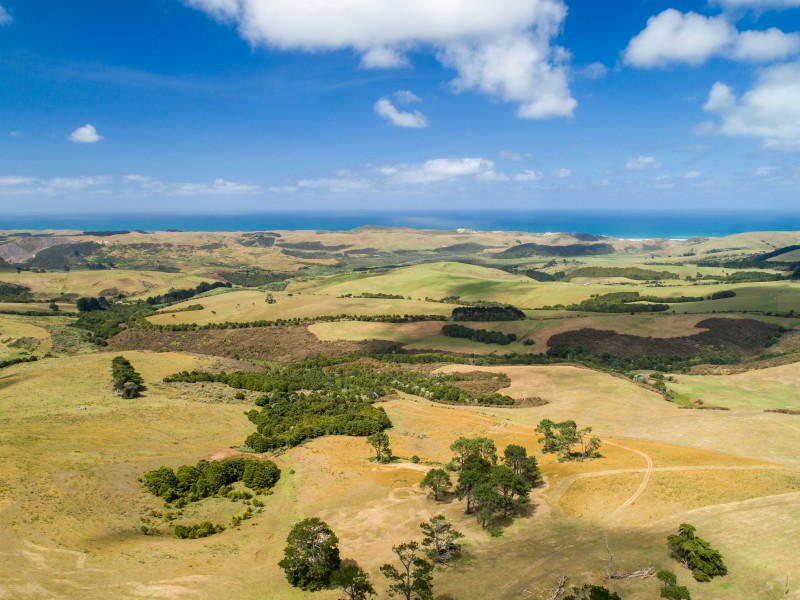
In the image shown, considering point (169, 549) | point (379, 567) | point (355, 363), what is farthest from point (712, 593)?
point (355, 363)

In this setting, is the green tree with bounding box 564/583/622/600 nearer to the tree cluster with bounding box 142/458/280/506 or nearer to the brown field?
the brown field

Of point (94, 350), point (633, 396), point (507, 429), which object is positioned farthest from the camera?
point (94, 350)

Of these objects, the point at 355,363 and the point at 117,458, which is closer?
the point at 117,458

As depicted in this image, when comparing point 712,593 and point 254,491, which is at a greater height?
point 712,593

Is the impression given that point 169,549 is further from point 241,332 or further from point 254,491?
point 241,332

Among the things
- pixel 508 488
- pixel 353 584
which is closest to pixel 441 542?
pixel 508 488

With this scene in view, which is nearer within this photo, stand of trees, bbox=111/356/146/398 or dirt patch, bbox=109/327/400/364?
stand of trees, bbox=111/356/146/398

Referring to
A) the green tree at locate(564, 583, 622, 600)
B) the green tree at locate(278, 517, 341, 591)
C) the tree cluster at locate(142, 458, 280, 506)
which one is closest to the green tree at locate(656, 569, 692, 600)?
the green tree at locate(564, 583, 622, 600)

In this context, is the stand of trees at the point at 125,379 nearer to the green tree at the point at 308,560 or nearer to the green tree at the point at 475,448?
the green tree at the point at 475,448
